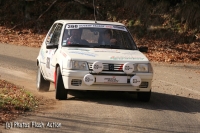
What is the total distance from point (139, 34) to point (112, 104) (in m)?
14.8

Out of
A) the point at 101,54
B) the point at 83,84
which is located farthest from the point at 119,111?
the point at 101,54

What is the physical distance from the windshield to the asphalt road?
108 centimetres

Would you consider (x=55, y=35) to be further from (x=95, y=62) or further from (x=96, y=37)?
(x=95, y=62)

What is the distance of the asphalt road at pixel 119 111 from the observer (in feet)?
27.0

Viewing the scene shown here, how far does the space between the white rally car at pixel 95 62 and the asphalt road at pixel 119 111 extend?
36 centimetres

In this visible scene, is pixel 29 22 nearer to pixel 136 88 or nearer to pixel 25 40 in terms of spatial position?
pixel 25 40

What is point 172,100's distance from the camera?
37.9 feet

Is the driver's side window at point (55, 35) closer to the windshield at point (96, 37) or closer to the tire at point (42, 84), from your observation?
the windshield at point (96, 37)

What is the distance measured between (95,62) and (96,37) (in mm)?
1620

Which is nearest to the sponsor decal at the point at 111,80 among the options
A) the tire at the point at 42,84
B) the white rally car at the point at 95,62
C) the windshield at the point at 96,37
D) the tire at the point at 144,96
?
the white rally car at the point at 95,62

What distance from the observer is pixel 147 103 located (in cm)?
1085

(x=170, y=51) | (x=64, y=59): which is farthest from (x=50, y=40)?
(x=170, y=51)

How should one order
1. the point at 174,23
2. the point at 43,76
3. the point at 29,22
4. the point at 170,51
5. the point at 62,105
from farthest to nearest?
the point at 29,22, the point at 174,23, the point at 170,51, the point at 43,76, the point at 62,105

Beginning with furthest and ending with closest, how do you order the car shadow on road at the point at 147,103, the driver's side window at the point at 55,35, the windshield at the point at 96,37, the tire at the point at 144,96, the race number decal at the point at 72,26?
the driver's side window at the point at 55,35
the race number decal at the point at 72,26
the windshield at the point at 96,37
the tire at the point at 144,96
the car shadow on road at the point at 147,103
